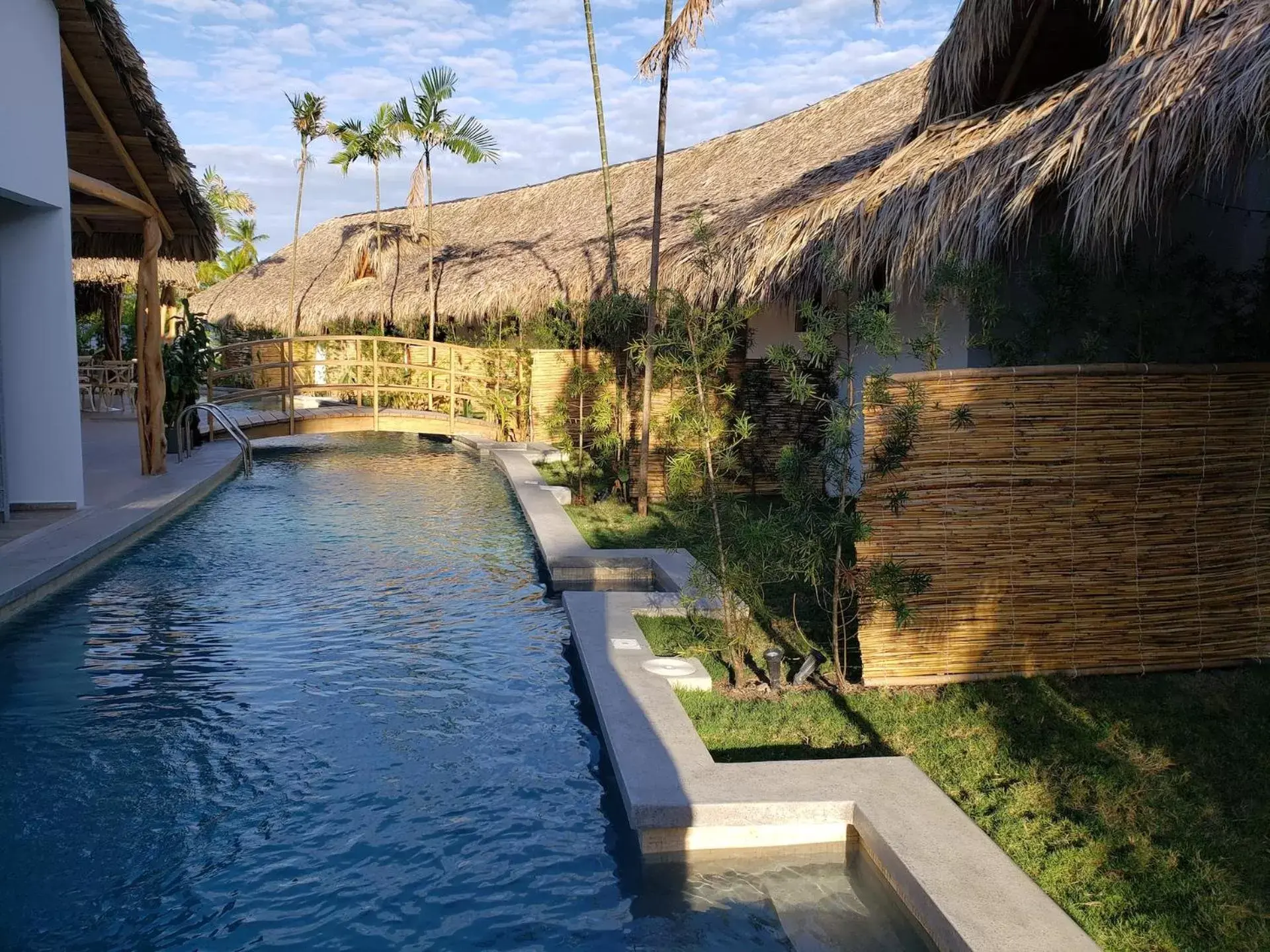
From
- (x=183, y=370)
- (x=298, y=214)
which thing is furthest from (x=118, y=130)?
(x=298, y=214)

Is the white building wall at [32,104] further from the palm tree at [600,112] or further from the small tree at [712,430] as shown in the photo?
the palm tree at [600,112]

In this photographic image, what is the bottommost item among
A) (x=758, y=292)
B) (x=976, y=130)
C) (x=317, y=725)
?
(x=317, y=725)

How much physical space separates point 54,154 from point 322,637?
16.5 feet

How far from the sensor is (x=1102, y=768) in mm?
3777

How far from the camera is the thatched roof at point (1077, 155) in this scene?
4.27 m

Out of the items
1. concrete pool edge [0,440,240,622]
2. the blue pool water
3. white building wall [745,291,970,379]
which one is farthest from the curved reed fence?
concrete pool edge [0,440,240,622]

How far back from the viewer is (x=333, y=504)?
33.3ft

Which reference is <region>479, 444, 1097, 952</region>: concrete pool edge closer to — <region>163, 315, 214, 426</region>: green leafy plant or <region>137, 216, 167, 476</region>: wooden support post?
<region>137, 216, 167, 476</region>: wooden support post

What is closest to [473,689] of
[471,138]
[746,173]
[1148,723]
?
[1148,723]

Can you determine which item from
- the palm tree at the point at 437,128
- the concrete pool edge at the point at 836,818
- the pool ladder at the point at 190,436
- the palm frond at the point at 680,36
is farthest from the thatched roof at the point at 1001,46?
the palm tree at the point at 437,128

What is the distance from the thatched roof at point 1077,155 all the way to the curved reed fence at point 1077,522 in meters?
0.83

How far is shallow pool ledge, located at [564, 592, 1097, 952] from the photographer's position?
8.86ft

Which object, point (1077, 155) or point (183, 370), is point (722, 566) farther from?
point (183, 370)

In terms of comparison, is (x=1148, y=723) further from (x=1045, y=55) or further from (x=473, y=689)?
(x=1045, y=55)
